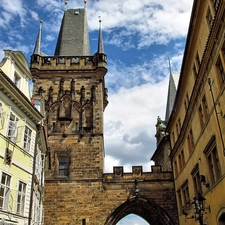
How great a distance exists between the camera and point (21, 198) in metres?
11.3

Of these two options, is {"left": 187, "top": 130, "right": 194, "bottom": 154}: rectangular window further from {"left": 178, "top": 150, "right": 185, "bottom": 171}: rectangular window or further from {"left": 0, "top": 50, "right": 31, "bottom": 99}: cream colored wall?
{"left": 0, "top": 50, "right": 31, "bottom": 99}: cream colored wall

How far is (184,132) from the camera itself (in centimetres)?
1669

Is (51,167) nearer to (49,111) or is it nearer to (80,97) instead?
(49,111)

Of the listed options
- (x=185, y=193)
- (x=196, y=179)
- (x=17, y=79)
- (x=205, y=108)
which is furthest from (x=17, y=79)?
(x=185, y=193)

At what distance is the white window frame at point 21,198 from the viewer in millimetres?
11031

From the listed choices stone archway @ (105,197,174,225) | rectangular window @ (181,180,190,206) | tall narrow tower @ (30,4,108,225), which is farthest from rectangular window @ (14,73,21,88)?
Answer: stone archway @ (105,197,174,225)

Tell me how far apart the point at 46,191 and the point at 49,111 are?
6256 millimetres

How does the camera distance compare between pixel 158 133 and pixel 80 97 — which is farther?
pixel 158 133

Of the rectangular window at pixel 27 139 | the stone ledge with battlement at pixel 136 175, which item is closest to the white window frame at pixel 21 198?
the rectangular window at pixel 27 139

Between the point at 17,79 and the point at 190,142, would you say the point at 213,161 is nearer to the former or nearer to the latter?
the point at 190,142

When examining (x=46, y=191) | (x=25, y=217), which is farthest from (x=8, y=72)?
(x=46, y=191)

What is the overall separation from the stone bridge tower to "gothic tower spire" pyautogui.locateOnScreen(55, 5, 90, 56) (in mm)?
1690

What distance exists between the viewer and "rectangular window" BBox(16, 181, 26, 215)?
11.1m

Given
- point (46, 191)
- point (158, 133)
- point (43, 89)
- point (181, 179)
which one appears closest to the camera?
point (181, 179)
